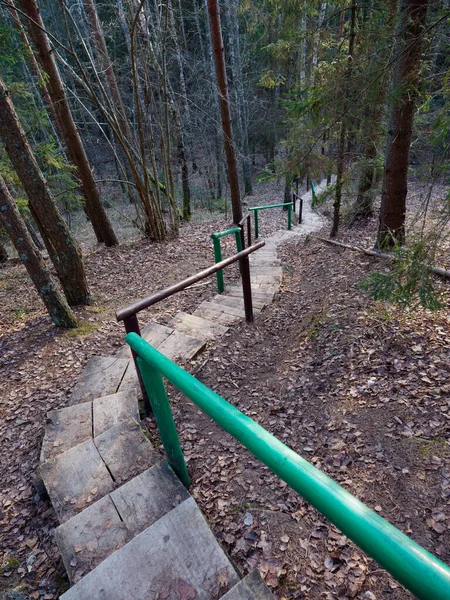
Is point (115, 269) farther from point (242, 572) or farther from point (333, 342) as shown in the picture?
point (242, 572)

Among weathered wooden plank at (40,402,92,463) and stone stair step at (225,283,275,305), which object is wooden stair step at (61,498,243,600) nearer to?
weathered wooden plank at (40,402,92,463)

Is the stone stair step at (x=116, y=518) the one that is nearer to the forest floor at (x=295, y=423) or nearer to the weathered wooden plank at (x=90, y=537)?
the weathered wooden plank at (x=90, y=537)

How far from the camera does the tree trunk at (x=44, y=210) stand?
3.73m

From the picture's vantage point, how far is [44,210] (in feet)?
14.2

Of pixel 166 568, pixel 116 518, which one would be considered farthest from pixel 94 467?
pixel 166 568

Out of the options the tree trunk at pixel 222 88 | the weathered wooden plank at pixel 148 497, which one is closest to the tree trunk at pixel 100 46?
the tree trunk at pixel 222 88

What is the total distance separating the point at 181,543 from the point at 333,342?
8.65ft

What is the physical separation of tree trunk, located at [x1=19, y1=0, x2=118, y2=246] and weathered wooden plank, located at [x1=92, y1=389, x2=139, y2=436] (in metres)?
6.28

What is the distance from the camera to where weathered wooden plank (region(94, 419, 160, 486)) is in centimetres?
217

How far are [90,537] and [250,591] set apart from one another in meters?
0.94

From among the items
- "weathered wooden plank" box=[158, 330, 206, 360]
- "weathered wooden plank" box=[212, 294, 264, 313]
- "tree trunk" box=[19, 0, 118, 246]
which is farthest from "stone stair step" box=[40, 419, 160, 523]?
"tree trunk" box=[19, 0, 118, 246]

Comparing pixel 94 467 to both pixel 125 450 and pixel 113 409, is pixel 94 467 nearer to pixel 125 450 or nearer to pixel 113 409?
pixel 125 450

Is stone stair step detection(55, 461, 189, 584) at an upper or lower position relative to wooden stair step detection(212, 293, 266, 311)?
upper

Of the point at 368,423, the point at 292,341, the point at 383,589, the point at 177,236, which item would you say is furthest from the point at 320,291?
the point at 177,236
